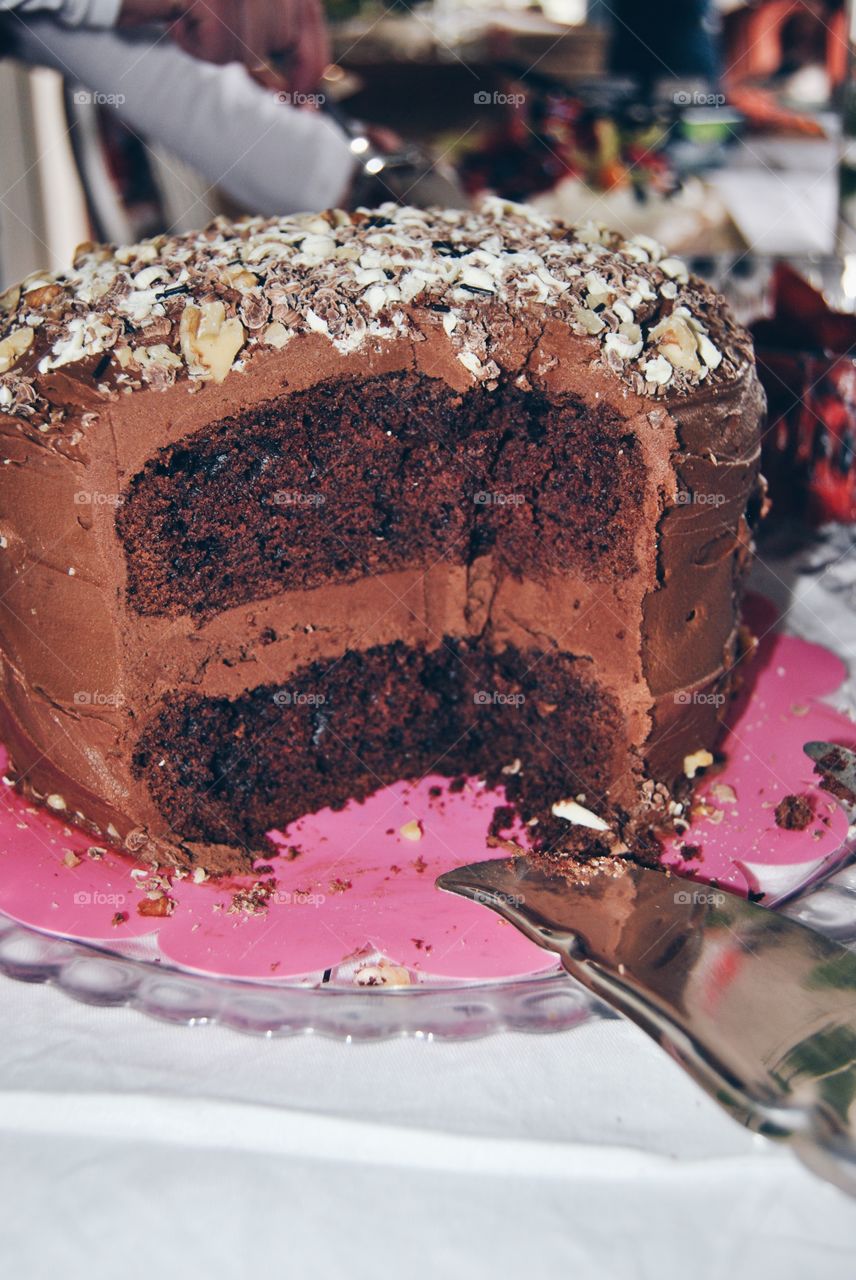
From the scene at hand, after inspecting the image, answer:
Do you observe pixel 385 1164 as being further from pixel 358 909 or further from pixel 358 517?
pixel 358 517

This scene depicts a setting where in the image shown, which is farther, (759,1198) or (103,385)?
(103,385)

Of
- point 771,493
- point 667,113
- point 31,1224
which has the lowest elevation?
point 771,493

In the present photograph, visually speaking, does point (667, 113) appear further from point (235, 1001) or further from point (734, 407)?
point (235, 1001)

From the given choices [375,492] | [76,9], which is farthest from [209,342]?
[76,9]

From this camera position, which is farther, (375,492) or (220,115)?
(220,115)

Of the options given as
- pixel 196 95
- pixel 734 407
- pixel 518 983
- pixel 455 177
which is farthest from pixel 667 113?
pixel 518 983

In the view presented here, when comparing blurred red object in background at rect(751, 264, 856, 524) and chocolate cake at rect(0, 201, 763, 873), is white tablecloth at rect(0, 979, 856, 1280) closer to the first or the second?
chocolate cake at rect(0, 201, 763, 873)
